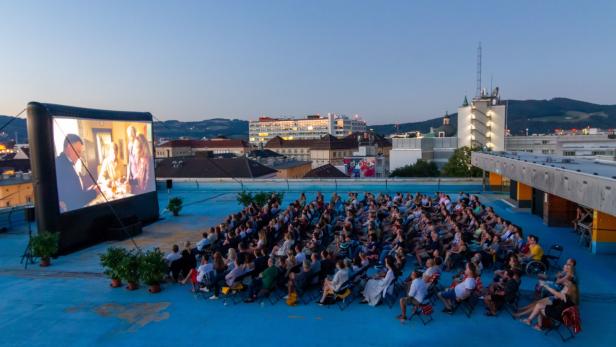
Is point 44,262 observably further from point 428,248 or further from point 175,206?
point 428,248

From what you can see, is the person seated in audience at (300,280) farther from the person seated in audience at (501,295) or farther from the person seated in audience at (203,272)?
the person seated in audience at (501,295)

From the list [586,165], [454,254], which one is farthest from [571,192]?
[586,165]

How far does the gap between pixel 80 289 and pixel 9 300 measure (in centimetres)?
136

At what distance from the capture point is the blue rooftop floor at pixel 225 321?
6895 mm

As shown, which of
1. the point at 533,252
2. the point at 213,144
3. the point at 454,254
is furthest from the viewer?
the point at 213,144

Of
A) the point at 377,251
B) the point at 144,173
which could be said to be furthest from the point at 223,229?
the point at 144,173

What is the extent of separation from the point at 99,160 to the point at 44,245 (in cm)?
349

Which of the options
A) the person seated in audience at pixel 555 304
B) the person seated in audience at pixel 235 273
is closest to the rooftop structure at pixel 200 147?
the person seated in audience at pixel 235 273

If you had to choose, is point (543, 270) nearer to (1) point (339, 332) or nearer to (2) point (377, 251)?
(2) point (377, 251)

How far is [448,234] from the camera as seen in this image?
1130 centimetres

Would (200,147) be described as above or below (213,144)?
below

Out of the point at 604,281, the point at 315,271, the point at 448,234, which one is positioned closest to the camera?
the point at 315,271

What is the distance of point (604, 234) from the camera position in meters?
11.2

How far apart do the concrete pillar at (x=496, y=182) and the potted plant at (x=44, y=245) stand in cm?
2072
